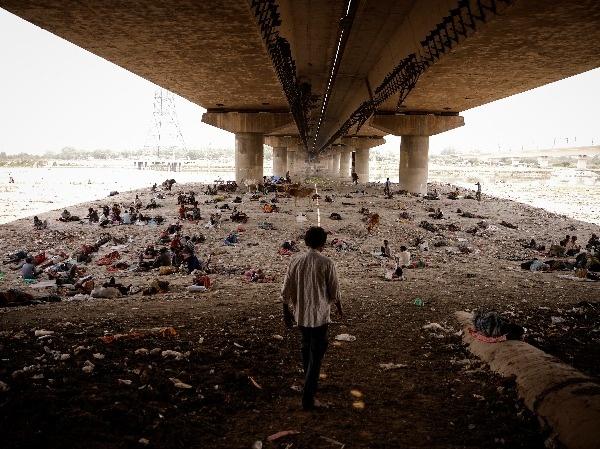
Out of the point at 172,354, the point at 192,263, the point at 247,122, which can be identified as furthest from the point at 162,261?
the point at 247,122

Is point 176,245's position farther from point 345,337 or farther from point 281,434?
point 281,434

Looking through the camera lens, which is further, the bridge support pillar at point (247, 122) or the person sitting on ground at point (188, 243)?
the bridge support pillar at point (247, 122)

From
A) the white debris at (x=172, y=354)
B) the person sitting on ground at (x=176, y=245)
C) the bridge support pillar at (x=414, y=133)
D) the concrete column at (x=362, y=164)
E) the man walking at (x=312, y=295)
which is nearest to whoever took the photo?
the man walking at (x=312, y=295)

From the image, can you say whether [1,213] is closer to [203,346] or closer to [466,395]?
[203,346]

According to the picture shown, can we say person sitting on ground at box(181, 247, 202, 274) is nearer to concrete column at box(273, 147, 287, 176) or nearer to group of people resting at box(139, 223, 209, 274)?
group of people resting at box(139, 223, 209, 274)

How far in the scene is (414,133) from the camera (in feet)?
76.8

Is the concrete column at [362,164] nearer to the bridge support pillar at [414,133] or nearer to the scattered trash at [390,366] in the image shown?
the bridge support pillar at [414,133]

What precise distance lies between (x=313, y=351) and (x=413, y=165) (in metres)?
23.4

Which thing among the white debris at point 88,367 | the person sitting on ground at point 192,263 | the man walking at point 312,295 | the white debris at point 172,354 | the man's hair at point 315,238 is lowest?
the person sitting on ground at point 192,263

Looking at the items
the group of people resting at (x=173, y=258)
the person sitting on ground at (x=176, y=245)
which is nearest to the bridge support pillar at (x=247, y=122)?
the group of people resting at (x=173, y=258)

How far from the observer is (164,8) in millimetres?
6434

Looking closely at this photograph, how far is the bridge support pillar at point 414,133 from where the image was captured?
73.9 feet

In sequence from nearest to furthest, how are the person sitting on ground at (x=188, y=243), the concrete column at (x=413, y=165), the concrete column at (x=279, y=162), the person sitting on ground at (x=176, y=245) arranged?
the person sitting on ground at (x=188, y=243), the person sitting on ground at (x=176, y=245), the concrete column at (x=413, y=165), the concrete column at (x=279, y=162)

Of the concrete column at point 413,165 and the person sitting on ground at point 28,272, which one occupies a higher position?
the concrete column at point 413,165
